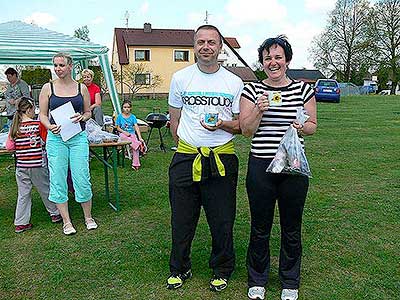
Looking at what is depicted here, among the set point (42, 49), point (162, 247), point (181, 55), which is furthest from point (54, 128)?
point (181, 55)

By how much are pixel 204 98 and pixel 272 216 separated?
0.93 meters

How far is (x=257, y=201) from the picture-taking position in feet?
10.9

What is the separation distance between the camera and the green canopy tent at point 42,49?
8.65 m

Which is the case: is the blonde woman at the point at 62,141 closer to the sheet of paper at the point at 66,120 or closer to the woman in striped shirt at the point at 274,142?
the sheet of paper at the point at 66,120

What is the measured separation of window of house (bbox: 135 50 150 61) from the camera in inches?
1721

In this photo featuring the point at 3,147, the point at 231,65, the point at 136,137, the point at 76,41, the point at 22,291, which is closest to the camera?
the point at 22,291

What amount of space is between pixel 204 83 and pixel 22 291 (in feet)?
6.61

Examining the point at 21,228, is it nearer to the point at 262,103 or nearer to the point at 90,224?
the point at 90,224

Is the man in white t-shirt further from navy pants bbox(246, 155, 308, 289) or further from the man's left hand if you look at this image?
navy pants bbox(246, 155, 308, 289)

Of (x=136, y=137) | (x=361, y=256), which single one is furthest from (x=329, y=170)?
(x=361, y=256)

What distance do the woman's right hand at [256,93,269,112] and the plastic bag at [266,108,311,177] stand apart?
0.74 feet

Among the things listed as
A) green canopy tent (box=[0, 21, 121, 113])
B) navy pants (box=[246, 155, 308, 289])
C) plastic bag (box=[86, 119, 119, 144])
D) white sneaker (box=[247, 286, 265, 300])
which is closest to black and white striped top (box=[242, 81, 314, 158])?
navy pants (box=[246, 155, 308, 289])

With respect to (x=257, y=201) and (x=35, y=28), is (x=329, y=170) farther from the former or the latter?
(x=35, y=28)

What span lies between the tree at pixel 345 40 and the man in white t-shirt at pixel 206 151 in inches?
1773
